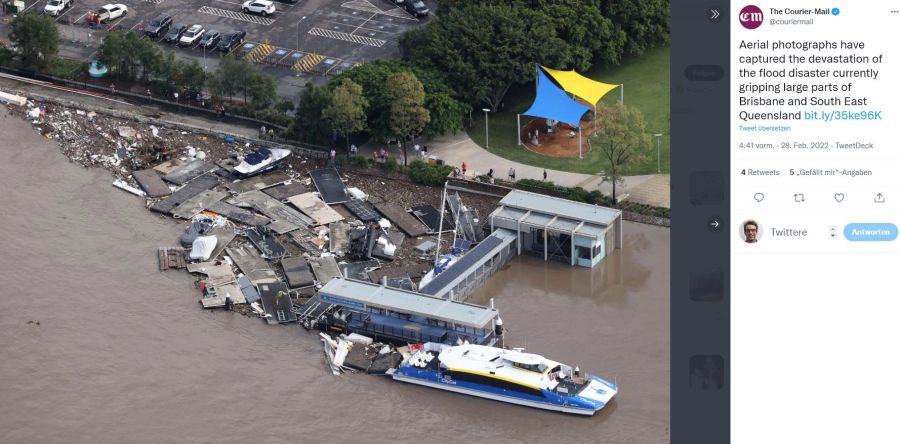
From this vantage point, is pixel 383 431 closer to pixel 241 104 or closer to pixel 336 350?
pixel 336 350

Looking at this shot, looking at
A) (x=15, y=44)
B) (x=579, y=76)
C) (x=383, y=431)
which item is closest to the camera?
(x=383, y=431)

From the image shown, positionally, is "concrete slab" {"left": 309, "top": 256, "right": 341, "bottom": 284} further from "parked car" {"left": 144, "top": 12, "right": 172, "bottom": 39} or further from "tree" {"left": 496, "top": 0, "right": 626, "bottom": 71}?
"parked car" {"left": 144, "top": 12, "right": 172, "bottom": 39}

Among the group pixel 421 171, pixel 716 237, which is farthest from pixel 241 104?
pixel 716 237

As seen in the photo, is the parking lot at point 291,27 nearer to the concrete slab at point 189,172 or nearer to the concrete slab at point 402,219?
the concrete slab at point 189,172

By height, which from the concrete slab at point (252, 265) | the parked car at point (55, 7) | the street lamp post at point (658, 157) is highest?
the parked car at point (55, 7)
